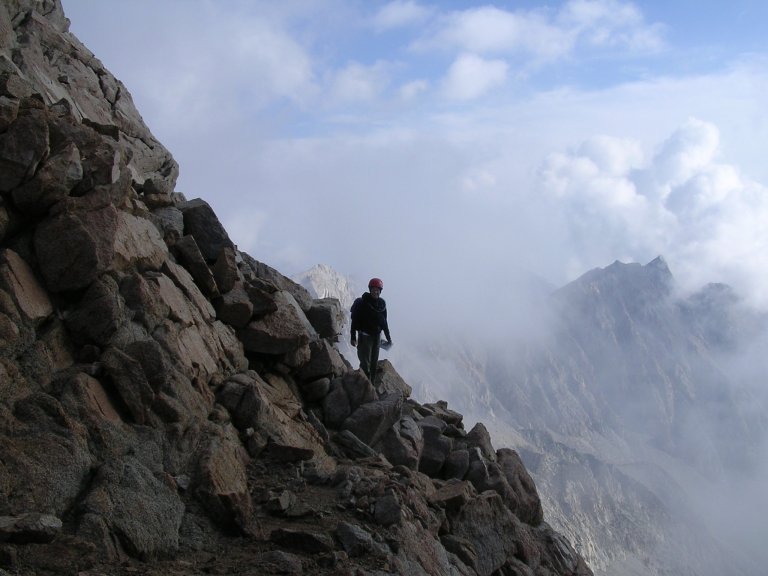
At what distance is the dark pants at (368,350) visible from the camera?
2786 cm

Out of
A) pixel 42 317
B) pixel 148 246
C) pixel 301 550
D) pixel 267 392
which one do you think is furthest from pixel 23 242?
pixel 301 550

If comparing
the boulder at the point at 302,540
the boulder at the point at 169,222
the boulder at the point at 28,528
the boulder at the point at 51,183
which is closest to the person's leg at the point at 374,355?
the boulder at the point at 169,222

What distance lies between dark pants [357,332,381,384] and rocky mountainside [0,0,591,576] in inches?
69.3

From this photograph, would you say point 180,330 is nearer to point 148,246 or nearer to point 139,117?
point 148,246

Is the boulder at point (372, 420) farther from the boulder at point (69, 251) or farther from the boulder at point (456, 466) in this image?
the boulder at point (69, 251)

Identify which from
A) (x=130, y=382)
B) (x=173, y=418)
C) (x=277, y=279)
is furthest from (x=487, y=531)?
(x=277, y=279)

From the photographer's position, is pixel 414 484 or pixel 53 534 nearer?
pixel 53 534

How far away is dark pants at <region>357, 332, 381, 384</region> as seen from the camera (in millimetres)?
27856

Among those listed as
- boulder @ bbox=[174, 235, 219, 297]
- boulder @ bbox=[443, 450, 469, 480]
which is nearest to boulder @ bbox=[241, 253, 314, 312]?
boulder @ bbox=[174, 235, 219, 297]

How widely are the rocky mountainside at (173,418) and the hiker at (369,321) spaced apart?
1.73 metres

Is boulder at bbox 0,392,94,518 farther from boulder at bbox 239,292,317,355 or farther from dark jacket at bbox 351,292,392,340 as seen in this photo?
dark jacket at bbox 351,292,392,340

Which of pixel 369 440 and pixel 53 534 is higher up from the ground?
pixel 369 440

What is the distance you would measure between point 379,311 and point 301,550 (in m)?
13.9

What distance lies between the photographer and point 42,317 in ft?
51.1
